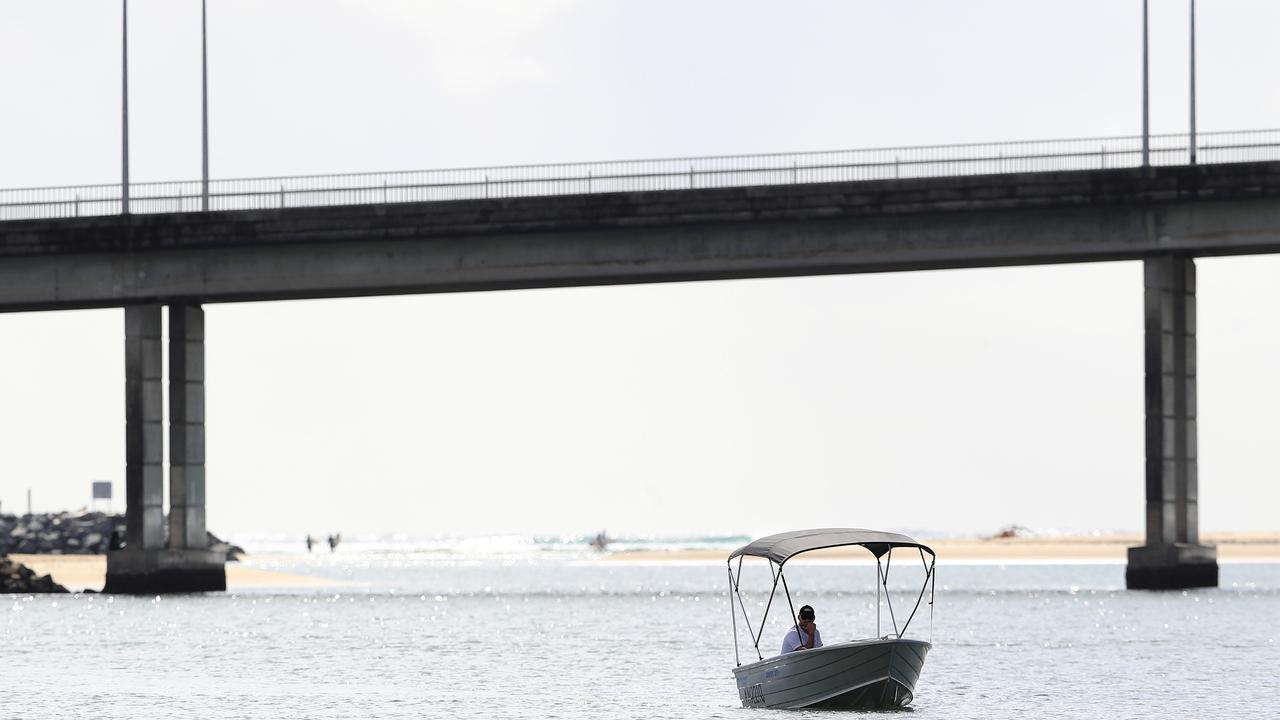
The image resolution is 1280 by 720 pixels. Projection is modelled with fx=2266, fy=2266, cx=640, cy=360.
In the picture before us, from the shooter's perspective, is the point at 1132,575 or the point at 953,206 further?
the point at 1132,575

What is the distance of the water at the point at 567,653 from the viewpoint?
137 ft

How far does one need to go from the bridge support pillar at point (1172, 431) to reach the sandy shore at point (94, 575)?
140 feet

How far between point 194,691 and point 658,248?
3218 centimetres

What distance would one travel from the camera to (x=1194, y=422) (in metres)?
74.9

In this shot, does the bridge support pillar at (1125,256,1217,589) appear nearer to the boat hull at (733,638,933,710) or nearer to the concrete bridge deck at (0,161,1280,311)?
the concrete bridge deck at (0,161,1280,311)

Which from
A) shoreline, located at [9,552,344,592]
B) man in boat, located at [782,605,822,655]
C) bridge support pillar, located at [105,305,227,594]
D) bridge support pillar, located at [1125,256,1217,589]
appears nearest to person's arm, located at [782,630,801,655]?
man in boat, located at [782,605,822,655]

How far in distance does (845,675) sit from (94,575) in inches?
3006

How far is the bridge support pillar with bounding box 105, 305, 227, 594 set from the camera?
79688mm

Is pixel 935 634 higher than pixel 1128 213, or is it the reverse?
pixel 1128 213

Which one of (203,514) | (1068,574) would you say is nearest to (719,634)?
(203,514)

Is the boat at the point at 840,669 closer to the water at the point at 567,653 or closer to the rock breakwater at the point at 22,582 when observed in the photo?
the water at the point at 567,653

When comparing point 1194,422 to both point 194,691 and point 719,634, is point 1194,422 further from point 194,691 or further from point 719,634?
point 194,691

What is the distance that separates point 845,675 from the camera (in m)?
38.5

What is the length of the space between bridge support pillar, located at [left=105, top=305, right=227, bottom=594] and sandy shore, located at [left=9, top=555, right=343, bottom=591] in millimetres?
17663
